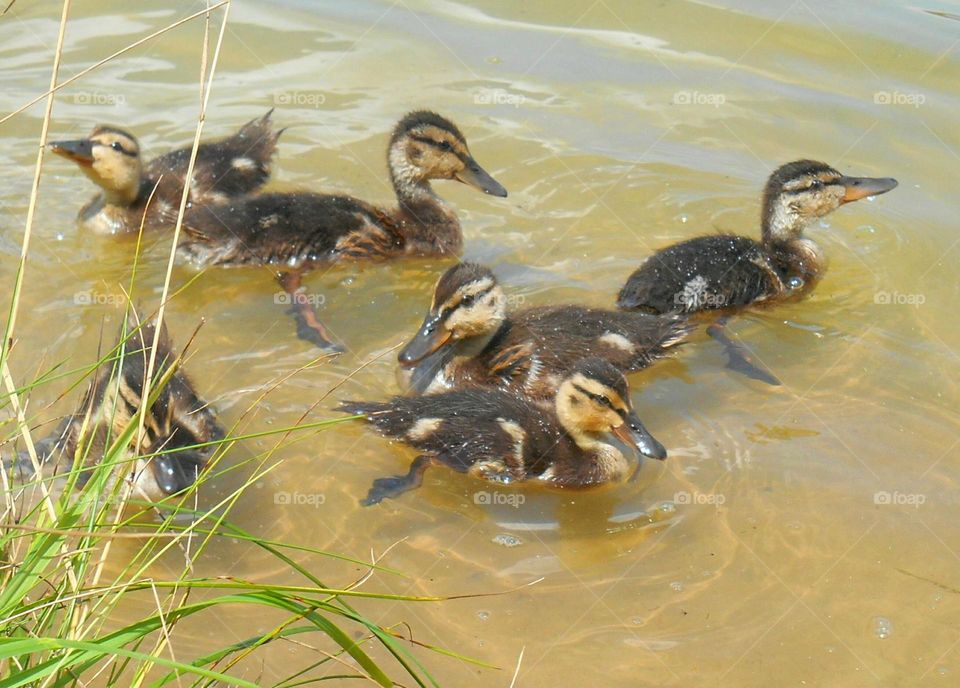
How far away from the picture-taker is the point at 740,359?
4773 millimetres

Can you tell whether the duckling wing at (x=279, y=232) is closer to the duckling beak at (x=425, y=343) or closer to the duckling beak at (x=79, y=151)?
the duckling beak at (x=79, y=151)

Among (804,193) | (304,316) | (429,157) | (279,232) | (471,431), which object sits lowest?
(304,316)

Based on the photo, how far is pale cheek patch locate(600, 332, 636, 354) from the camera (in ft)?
14.9

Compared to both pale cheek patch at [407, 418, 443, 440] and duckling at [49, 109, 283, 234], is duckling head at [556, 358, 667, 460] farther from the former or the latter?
duckling at [49, 109, 283, 234]

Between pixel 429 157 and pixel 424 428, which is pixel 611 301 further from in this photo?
pixel 424 428

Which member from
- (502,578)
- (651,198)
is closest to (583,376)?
(502,578)

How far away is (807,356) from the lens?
4.89 metres

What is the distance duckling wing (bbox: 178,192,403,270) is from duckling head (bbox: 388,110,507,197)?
454 mm

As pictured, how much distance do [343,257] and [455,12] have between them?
302 cm

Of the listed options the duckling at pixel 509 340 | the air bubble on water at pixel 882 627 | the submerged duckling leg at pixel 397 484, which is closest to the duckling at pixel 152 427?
the submerged duckling leg at pixel 397 484

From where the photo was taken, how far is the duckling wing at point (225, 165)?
5.66 m

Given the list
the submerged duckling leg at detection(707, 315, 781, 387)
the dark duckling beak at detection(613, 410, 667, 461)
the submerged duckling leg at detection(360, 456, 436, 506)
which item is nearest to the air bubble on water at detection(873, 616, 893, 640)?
the dark duckling beak at detection(613, 410, 667, 461)

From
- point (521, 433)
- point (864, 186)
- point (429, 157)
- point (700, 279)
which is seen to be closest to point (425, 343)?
point (521, 433)

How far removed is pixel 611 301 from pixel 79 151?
8.72ft
